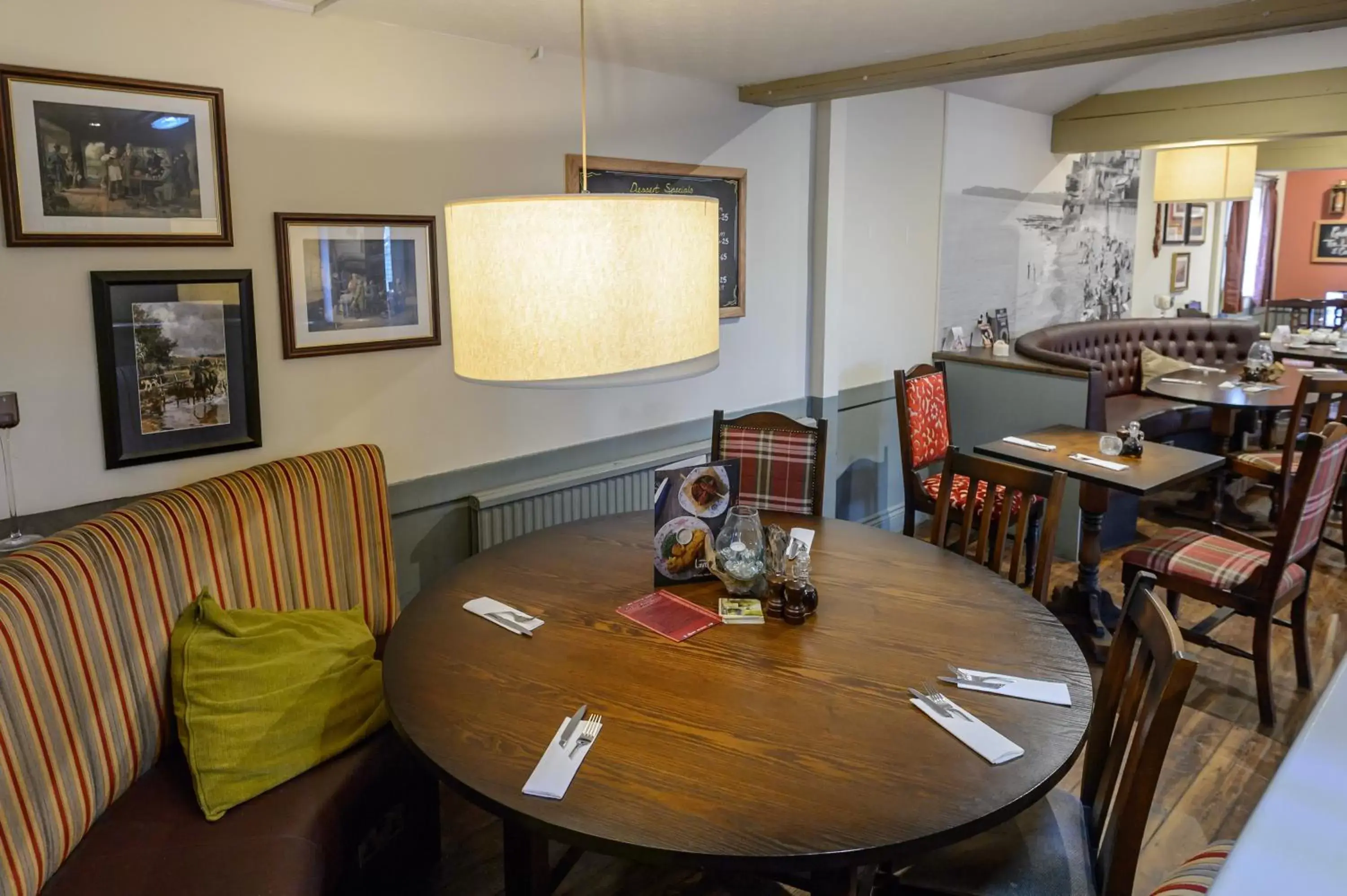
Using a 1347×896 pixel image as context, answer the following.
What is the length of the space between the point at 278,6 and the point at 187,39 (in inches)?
10.1

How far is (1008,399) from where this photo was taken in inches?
177

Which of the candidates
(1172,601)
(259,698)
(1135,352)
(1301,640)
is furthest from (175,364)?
(1135,352)

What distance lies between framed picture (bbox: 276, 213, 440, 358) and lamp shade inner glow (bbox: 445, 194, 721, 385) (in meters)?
1.03

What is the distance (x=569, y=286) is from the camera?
153 cm

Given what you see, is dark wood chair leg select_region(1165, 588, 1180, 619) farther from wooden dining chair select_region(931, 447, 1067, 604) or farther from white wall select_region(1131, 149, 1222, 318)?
white wall select_region(1131, 149, 1222, 318)

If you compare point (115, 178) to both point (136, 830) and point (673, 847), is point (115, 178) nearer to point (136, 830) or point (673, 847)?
point (136, 830)

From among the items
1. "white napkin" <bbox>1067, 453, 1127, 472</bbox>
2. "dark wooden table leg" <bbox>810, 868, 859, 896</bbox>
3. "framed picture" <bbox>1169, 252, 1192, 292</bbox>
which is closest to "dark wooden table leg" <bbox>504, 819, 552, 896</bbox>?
"dark wooden table leg" <bbox>810, 868, 859, 896</bbox>

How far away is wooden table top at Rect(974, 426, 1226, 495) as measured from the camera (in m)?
3.16

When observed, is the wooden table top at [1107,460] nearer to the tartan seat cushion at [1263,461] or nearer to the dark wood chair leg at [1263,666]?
the dark wood chair leg at [1263,666]

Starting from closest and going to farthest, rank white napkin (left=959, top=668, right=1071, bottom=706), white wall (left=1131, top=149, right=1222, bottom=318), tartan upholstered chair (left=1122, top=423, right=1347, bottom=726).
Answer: white napkin (left=959, top=668, right=1071, bottom=706)
tartan upholstered chair (left=1122, top=423, right=1347, bottom=726)
white wall (left=1131, top=149, right=1222, bottom=318)

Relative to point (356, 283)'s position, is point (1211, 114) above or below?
above

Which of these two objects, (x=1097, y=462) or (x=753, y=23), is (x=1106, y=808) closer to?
(x=1097, y=462)

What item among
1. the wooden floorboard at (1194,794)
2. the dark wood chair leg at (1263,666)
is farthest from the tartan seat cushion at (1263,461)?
the dark wood chair leg at (1263,666)

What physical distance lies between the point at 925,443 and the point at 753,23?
7.26ft
